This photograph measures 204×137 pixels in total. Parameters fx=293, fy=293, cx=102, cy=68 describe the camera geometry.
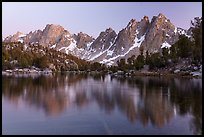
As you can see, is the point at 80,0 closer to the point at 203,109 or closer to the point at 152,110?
the point at 152,110

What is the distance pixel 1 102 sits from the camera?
4275 centimetres

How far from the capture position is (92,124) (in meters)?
27.6

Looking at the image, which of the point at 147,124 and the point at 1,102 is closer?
the point at 147,124

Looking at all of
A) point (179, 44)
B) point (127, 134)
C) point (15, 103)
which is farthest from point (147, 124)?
point (179, 44)

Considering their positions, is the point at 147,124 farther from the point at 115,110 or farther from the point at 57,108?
the point at 57,108

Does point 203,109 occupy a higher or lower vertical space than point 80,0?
lower

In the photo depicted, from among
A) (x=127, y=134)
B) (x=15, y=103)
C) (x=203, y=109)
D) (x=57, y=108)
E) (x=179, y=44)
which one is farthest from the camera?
(x=179, y=44)

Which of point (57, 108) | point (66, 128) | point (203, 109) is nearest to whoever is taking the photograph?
point (66, 128)

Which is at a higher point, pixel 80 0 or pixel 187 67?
pixel 80 0

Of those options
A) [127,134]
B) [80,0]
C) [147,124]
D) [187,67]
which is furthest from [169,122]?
[187,67]

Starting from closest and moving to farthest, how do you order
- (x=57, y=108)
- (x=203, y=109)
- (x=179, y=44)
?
(x=203, y=109)
(x=57, y=108)
(x=179, y=44)

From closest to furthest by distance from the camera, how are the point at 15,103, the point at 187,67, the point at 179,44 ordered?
1. the point at 15,103
2. the point at 187,67
3. the point at 179,44

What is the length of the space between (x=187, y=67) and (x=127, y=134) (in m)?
128

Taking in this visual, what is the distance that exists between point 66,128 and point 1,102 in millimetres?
20316
